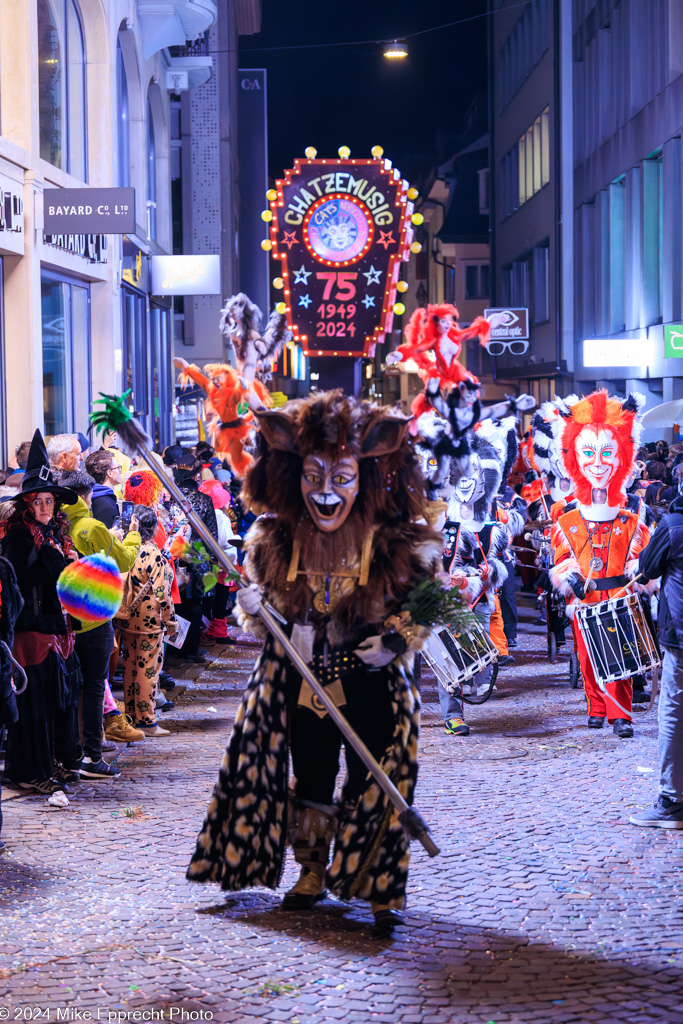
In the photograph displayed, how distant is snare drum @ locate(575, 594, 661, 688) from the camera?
333 inches

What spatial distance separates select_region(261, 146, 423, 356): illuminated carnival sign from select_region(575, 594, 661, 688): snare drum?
785 centimetres

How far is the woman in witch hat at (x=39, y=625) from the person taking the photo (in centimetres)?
691

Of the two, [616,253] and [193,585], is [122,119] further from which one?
[616,253]

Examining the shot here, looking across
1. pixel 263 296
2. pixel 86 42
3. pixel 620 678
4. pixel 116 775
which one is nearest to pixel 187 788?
pixel 116 775

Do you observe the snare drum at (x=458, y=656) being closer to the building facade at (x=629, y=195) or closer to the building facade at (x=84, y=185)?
the building facade at (x=84, y=185)

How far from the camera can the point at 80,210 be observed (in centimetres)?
1330

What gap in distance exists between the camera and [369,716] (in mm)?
5211

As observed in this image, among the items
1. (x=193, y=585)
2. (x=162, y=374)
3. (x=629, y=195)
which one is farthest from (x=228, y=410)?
(x=629, y=195)

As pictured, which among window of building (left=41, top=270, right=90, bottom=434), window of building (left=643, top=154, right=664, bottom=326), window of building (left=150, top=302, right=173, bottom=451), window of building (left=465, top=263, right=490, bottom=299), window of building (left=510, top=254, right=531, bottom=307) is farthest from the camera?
window of building (left=465, top=263, right=490, bottom=299)

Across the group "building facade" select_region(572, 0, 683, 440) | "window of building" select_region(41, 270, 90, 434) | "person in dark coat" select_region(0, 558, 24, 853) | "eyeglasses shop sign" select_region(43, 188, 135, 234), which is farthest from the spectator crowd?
"building facade" select_region(572, 0, 683, 440)

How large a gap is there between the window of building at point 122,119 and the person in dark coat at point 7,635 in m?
13.1

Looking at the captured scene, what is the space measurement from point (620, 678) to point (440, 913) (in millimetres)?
3627

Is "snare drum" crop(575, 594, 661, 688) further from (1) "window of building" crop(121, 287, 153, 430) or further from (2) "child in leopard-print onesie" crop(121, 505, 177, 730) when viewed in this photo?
(1) "window of building" crop(121, 287, 153, 430)

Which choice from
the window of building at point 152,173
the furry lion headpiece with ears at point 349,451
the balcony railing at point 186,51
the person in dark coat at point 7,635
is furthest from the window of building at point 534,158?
the furry lion headpiece with ears at point 349,451
